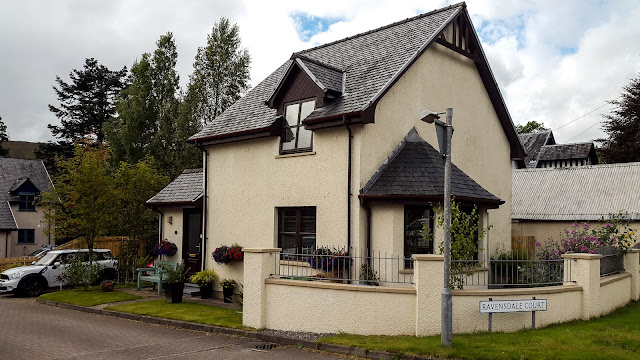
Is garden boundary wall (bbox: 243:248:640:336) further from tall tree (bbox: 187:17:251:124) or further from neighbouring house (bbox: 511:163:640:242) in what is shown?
tall tree (bbox: 187:17:251:124)

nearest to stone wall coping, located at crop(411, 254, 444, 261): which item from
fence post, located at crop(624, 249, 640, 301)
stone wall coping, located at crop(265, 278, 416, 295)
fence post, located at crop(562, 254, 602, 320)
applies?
stone wall coping, located at crop(265, 278, 416, 295)

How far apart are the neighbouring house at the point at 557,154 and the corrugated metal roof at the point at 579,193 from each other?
1392 centimetres

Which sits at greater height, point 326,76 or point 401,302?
point 326,76

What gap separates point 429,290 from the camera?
33.1 feet

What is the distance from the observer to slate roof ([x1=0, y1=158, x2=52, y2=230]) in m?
36.8

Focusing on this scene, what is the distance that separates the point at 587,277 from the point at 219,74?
92.7 ft

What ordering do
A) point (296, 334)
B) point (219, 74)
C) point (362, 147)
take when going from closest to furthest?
point (296, 334) < point (362, 147) < point (219, 74)

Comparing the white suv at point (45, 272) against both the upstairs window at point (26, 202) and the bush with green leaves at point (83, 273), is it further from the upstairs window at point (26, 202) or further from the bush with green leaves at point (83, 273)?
the upstairs window at point (26, 202)

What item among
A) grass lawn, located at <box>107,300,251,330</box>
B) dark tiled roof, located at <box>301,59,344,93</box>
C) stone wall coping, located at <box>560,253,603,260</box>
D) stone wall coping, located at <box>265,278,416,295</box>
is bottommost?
grass lawn, located at <box>107,300,251,330</box>

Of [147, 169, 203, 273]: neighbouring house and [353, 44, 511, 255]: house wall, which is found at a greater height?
[353, 44, 511, 255]: house wall

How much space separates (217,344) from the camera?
36.2ft

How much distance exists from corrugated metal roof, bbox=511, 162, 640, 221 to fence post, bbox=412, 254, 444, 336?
16.8 meters

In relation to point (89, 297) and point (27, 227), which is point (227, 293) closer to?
point (89, 297)

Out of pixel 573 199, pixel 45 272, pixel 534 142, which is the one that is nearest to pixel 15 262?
pixel 45 272
